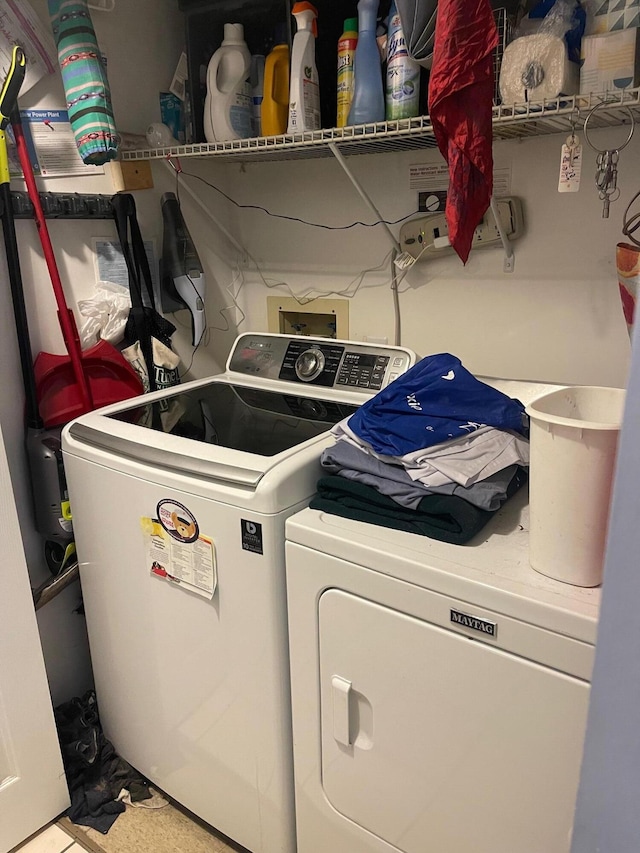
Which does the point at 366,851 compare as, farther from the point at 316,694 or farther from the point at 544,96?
the point at 544,96

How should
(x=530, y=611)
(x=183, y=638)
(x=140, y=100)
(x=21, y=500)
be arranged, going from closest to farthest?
1. (x=530, y=611)
2. (x=183, y=638)
3. (x=21, y=500)
4. (x=140, y=100)

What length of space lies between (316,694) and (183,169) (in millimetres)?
1675

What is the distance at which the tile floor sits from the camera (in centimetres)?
164

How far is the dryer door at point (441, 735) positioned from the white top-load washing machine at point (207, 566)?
0.17 m

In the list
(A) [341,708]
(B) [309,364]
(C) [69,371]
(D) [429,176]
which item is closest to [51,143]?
(C) [69,371]

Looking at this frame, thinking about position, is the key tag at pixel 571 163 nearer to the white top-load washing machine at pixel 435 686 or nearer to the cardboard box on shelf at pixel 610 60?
the cardboard box on shelf at pixel 610 60

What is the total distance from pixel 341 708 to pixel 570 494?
619mm

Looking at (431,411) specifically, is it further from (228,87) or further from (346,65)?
(228,87)

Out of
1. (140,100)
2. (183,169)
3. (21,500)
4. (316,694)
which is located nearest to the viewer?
(316,694)

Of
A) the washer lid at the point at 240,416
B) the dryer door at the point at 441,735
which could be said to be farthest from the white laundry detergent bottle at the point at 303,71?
the dryer door at the point at 441,735

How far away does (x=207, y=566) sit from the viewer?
1.32 m

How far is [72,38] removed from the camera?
157cm

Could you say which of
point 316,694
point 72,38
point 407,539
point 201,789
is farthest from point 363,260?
point 201,789

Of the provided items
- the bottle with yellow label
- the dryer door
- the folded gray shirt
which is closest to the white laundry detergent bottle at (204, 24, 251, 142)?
the bottle with yellow label
